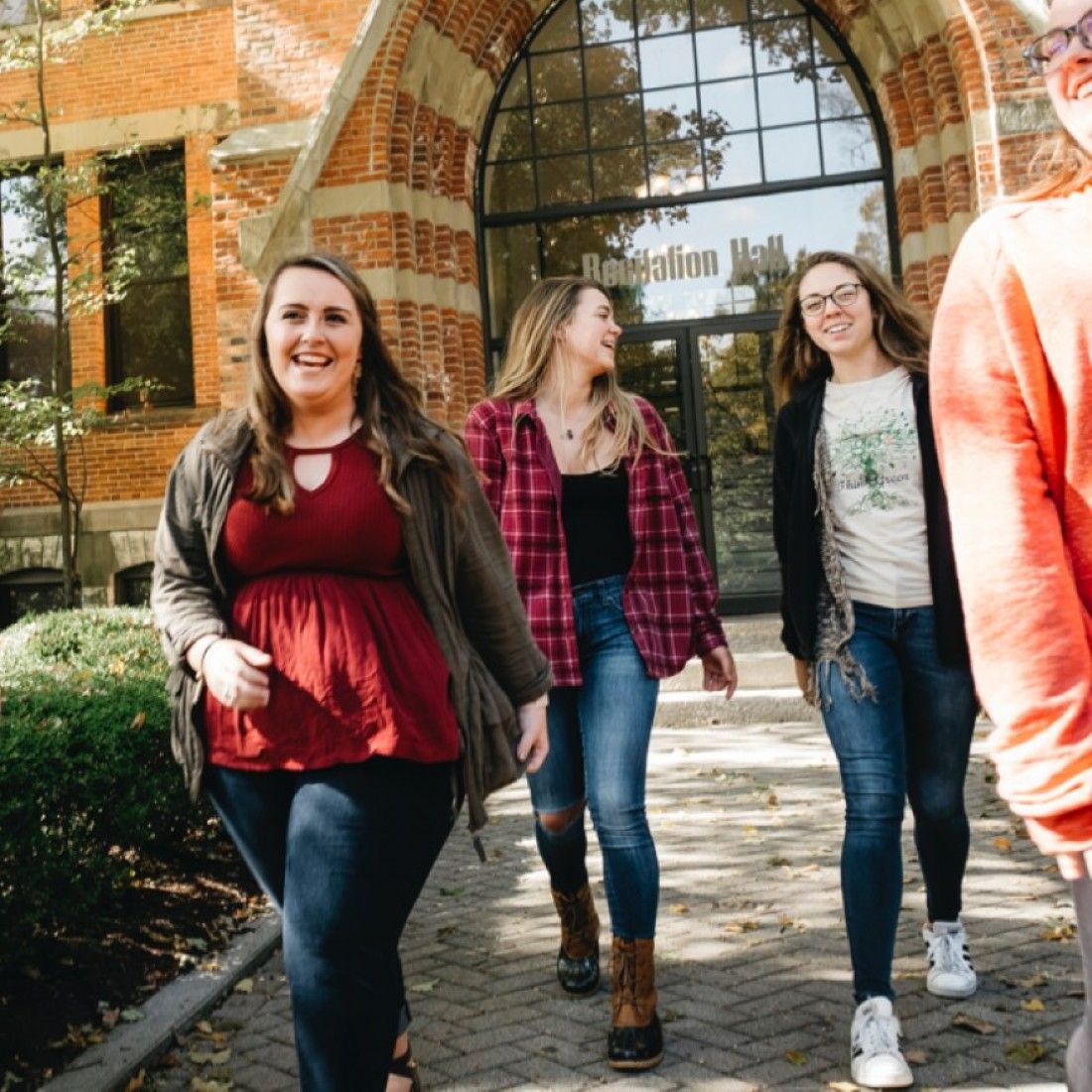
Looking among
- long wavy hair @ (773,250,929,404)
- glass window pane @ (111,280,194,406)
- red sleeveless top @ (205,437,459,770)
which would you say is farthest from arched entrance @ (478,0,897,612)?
red sleeveless top @ (205,437,459,770)

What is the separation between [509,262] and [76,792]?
8.73 metres

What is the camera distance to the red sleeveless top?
8.02 ft

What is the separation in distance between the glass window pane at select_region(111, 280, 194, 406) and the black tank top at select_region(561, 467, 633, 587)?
1118cm

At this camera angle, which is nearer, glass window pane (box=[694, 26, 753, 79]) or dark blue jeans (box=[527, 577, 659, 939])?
dark blue jeans (box=[527, 577, 659, 939])

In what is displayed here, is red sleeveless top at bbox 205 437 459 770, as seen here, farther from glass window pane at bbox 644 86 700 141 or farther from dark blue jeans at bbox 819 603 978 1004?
glass window pane at bbox 644 86 700 141

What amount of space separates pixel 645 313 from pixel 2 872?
30.1 ft

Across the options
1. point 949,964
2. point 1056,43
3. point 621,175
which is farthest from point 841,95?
point 1056,43

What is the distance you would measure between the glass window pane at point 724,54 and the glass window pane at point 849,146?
101 centimetres

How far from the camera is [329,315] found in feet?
8.84

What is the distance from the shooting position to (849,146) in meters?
11.4

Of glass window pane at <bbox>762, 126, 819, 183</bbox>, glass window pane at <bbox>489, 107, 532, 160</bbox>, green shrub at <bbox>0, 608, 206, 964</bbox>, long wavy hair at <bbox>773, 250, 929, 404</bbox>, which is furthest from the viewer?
glass window pane at <bbox>489, 107, 532, 160</bbox>

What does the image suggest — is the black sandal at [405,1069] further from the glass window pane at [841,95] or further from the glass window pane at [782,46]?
the glass window pane at [782,46]

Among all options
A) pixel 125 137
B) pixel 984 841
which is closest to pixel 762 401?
pixel 984 841

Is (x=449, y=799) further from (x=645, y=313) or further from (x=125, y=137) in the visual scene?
(x=125, y=137)
